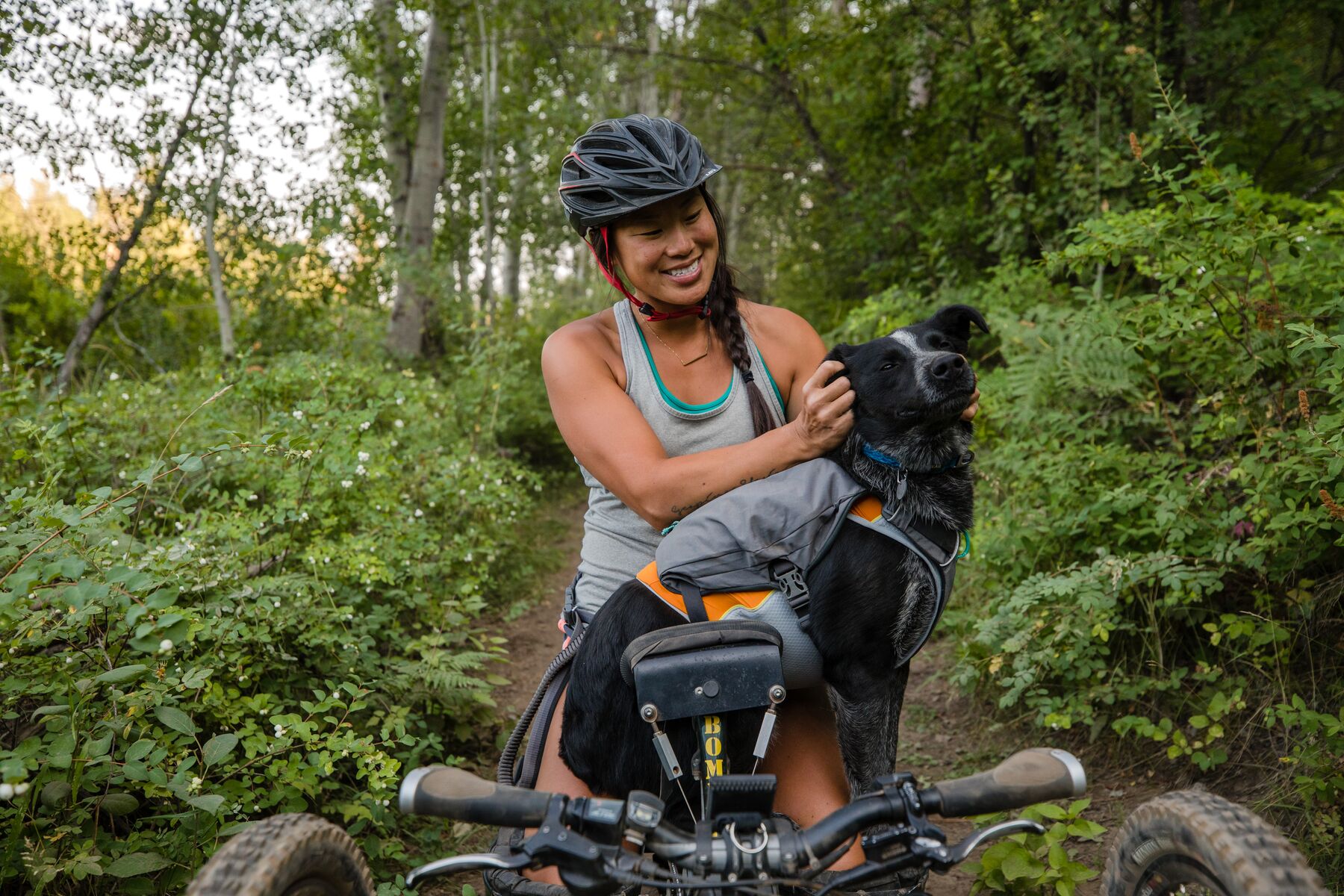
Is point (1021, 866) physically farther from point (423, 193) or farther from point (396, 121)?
point (396, 121)

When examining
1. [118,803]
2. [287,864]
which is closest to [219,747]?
[118,803]

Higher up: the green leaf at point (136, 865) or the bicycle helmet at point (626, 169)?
the bicycle helmet at point (626, 169)

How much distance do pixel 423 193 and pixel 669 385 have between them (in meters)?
9.38

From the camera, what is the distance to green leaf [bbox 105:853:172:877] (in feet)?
7.23

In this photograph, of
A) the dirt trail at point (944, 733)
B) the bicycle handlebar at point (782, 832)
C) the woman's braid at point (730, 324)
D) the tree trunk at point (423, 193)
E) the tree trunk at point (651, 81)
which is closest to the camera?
the bicycle handlebar at point (782, 832)

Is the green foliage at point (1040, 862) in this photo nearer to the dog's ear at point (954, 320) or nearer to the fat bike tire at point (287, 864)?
the dog's ear at point (954, 320)

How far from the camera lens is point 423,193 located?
35.7 feet

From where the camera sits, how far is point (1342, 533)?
288 centimetres

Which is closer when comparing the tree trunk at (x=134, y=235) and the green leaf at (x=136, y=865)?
the green leaf at (x=136, y=865)

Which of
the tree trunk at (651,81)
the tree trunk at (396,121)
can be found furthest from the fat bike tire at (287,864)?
the tree trunk at (651,81)

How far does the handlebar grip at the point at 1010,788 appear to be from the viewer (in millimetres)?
1435

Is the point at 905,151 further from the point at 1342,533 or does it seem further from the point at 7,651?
the point at 7,651

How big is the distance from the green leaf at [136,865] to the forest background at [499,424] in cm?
2

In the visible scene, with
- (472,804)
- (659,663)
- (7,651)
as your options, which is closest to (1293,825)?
(659,663)
